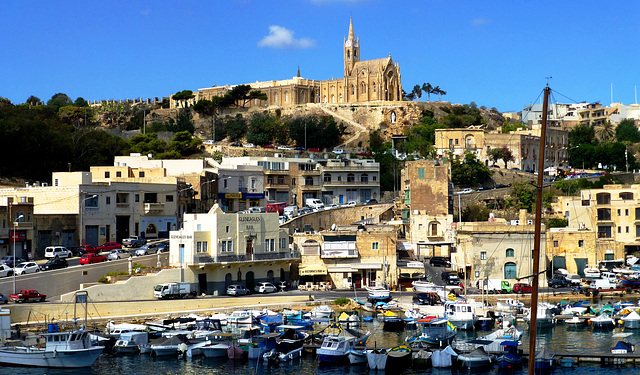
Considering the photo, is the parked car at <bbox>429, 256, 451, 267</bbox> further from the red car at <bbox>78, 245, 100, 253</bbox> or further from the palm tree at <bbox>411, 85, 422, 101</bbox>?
the palm tree at <bbox>411, 85, 422, 101</bbox>

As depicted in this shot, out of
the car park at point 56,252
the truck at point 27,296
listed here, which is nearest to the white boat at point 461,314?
the truck at point 27,296

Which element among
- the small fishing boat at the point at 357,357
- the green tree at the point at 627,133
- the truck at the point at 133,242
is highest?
the green tree at the point at 627,133

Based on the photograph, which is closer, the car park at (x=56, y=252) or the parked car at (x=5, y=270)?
the parked car at (x=5, y=270)

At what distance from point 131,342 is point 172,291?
8.01m

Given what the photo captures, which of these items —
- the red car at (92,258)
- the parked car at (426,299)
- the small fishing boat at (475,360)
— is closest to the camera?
the small fishing boat at (475,360)

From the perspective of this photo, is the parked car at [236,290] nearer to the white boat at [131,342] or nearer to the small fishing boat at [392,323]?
the small fishing boat at [392,323]

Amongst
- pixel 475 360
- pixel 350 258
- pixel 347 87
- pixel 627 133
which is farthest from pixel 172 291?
pixel 627 133

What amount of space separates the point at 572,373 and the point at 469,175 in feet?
187

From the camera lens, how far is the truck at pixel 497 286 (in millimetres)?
56344

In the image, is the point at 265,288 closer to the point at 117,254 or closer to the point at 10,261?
the point at 117,254

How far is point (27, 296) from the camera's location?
46344 mm

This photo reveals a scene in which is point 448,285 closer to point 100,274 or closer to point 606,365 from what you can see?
point 606,365

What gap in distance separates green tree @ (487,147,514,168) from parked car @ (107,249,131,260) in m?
58.0

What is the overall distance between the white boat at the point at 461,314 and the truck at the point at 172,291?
580 inches
